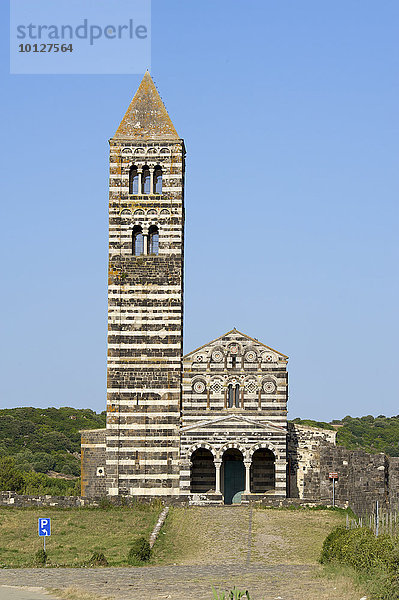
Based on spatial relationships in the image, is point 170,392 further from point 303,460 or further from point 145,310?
point 303,460

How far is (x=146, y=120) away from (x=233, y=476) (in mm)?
19598

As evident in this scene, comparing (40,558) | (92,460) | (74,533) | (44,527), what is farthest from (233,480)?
(44,527)

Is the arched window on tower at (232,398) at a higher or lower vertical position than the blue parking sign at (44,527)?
higher

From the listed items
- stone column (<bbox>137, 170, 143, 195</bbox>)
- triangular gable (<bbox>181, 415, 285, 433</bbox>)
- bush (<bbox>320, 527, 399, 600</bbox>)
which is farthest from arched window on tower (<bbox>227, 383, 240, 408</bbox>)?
bush (<bbox>320, 527, 399, 600</bbox>)

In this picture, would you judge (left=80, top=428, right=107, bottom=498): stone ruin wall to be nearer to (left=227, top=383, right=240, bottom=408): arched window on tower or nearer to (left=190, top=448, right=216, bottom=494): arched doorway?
(left=190, top=448, right=216, bottom=494): arched doorway

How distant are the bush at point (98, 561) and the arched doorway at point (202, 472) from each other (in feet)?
61.1

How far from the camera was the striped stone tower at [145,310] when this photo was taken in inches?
2148

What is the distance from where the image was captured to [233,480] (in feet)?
180

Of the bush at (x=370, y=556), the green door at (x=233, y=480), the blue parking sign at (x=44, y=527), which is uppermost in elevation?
the green door at (x=233, y=480)

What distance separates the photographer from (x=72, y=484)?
85188mm

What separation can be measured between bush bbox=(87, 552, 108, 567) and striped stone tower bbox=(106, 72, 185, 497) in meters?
18.1

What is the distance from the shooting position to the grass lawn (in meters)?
38.1

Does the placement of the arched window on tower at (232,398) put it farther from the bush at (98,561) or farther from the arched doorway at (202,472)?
the bush at (98,561)

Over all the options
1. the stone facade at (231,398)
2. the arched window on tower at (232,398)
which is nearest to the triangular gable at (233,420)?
the stone facade at (231,398)
